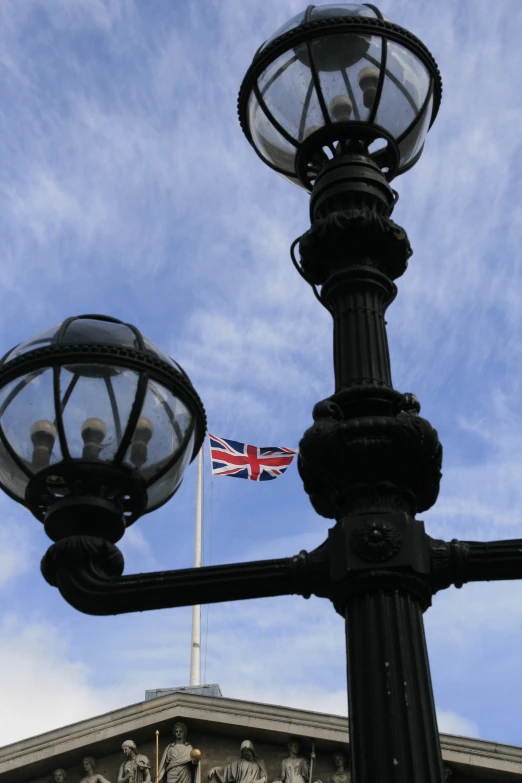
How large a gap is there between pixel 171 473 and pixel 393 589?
105 cm

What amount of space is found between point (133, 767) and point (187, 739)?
4.78ft

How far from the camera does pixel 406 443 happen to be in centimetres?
398

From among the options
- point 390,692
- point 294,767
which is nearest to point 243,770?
point 294,767

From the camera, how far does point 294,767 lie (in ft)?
84.3

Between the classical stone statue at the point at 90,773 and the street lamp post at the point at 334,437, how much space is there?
2374cm

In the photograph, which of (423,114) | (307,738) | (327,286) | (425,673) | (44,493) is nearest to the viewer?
(425,673)

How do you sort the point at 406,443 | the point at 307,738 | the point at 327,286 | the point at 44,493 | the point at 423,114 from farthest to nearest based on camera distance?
the point at 307,738 < the point at 423,114 < the point at 327,286 < the point at 44,493 < the point at 406,443

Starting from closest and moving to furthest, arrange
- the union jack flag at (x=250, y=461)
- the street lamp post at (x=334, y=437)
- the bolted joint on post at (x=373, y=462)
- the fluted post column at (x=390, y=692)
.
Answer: the fluted post column at (x=390, y=692), the street lamp post at (x=334, y=437), the bolted joint on post at (x=373, y=462), the union jack flag at (x=250, y=461)

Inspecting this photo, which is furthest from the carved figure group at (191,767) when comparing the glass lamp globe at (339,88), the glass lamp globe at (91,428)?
the glass lamp globe at (91,428)

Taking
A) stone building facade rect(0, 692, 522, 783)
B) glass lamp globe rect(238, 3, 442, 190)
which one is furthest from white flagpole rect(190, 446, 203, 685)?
glass lamp globe rect(238, 3, 442, 190)

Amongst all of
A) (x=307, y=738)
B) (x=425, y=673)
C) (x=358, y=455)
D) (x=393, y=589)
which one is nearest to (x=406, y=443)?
(x=358, y=455)

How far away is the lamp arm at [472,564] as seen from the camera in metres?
3.86

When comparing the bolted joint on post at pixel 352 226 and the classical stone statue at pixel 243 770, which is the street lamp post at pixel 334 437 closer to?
the bolted joint on post at pixel 352 226

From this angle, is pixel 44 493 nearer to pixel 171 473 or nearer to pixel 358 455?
pixel 171 473
